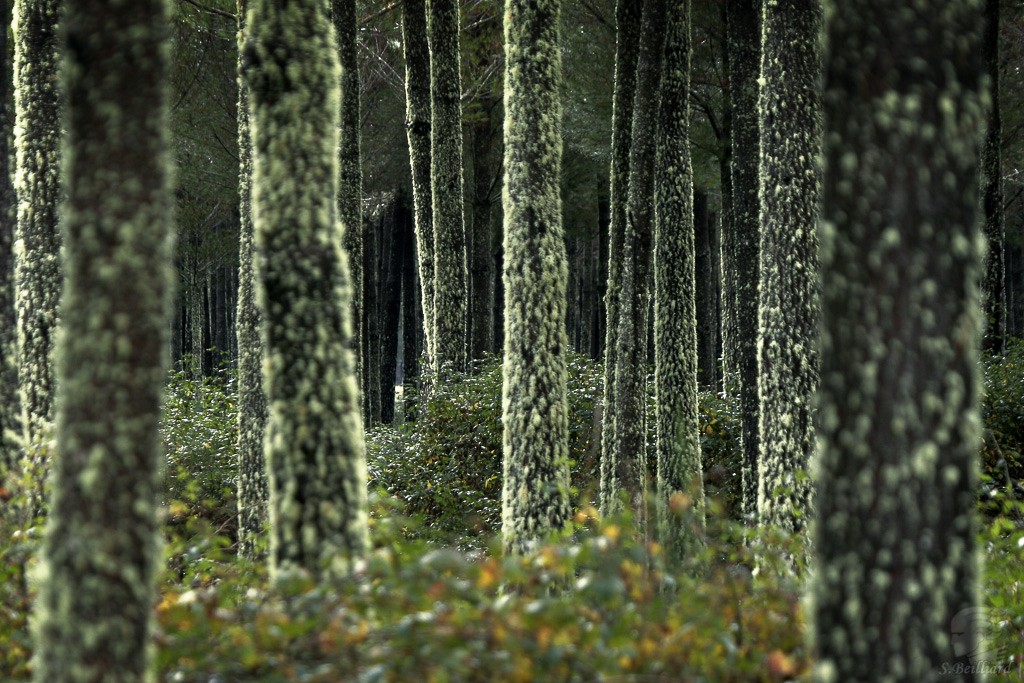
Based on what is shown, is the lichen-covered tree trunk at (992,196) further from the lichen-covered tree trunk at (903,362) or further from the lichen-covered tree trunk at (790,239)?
the lichen-covered tree trunk at (903,362)

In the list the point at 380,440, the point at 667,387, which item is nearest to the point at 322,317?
the point at 667,387

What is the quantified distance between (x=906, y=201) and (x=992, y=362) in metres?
11.7

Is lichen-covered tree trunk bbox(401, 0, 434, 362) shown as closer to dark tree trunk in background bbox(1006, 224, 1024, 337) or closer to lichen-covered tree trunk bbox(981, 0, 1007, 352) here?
lichen-covered tree trunk bbox(981, 0, 1007, 352)

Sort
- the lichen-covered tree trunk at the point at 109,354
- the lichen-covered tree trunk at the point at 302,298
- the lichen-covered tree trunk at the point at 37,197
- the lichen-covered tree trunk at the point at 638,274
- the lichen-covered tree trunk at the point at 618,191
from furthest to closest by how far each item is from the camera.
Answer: the lichen-covered tree trunk at the point at 618,191
the lichen-covered tree trunk at the point at 638,274
the lichen-covered tree trunk at the point at 37,197
the lichen-covered tree trunk at the point at 302,298
the lichen-covered tree trunk at the point at 109,354

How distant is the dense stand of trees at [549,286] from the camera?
2.94 meters

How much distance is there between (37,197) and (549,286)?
3.90 meters

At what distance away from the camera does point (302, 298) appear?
409 cm

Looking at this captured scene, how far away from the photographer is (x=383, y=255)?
27922 mm

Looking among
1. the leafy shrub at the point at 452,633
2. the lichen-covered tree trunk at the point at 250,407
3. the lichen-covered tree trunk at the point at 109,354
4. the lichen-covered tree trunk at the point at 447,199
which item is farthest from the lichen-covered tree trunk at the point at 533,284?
the lichen-covered tree trunk at the point at 447,199

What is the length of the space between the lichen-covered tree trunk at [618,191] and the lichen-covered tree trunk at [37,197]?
4.93 m

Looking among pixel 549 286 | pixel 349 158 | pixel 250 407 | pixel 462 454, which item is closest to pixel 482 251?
pixel 462 454

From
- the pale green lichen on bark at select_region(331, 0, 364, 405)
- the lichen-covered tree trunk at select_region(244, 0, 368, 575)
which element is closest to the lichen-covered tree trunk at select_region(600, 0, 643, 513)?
the pale green lichen on bark at select_region(331, 0, 364, 405)

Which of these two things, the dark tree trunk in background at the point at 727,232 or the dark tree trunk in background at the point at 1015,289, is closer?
the dark tree trunk in background at the point at 727,232

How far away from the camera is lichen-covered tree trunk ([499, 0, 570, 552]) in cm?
662
